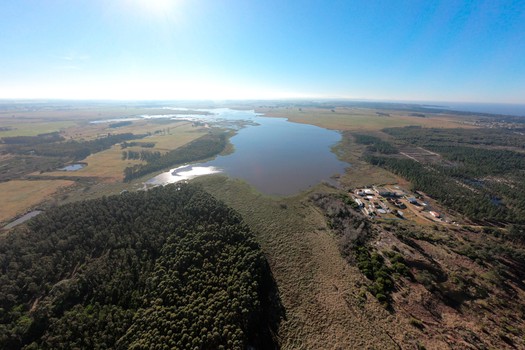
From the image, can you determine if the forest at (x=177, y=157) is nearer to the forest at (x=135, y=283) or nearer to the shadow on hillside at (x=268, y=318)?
the forest at (x=135, y=283)

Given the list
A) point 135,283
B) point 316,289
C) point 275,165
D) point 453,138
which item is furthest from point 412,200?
point 453,138

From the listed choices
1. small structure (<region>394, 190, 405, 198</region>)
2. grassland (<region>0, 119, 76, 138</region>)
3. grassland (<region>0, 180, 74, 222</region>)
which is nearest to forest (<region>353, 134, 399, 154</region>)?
small structure (<region>394, 190, 405, 198</region>)

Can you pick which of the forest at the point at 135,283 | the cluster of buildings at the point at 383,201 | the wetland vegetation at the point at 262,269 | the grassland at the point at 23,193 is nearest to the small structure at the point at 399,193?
the cluster of buildings at the point at 383,201

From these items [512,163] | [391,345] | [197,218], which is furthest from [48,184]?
[512,163]

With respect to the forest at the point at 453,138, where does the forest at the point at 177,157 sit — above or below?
below

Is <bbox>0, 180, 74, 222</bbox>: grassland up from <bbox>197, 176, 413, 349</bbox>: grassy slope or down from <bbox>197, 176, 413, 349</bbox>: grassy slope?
up

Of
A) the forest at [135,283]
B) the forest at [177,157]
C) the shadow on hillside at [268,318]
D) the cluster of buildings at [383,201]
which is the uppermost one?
the forest at [177,157]

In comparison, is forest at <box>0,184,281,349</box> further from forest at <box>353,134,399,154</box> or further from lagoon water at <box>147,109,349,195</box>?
forest at <box>353,134,399,154</box>
